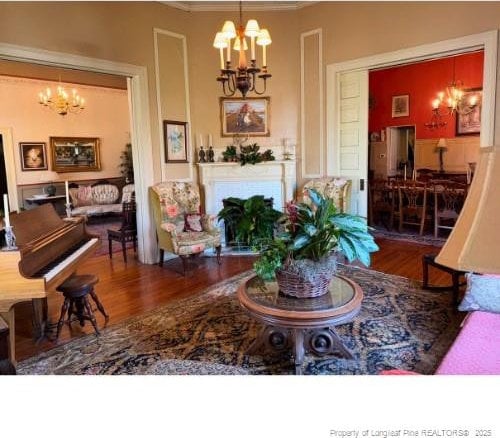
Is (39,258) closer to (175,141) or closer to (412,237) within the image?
(175,141)

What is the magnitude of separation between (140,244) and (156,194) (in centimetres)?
77

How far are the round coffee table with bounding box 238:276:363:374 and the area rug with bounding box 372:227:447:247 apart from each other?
3618mm

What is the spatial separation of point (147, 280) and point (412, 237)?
166 inches

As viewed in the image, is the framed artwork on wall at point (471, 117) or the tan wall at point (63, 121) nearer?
the framed artwork on wall at point (471, 117)

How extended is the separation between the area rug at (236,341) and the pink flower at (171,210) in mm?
1570

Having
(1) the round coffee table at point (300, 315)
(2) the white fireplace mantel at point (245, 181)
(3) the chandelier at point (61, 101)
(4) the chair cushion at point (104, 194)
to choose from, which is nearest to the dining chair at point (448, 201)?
(2) the white fireplace mantel at point (245, 181)

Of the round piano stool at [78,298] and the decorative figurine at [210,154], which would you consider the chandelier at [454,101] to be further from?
the round piano stool at [78,298]

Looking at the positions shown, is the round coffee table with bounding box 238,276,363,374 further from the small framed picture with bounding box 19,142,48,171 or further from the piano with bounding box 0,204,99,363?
the small framed picture with bounding box 19,142,48,171

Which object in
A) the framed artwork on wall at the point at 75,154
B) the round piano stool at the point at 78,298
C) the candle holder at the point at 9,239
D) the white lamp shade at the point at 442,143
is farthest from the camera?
the framed artwork on wall at the point at 75,154

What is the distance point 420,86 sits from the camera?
8.39 metres

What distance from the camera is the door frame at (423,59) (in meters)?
4.13

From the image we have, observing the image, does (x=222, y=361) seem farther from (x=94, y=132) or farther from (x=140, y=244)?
(x=94, y=132)

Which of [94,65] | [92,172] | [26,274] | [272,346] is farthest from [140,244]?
[92,172]
